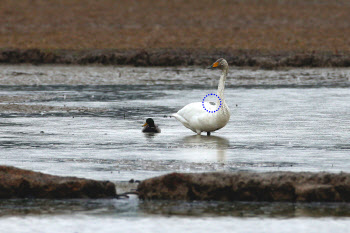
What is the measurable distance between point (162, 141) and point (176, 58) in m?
22.4

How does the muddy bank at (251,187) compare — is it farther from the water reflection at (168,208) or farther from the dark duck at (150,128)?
the dark duck at (150,128)

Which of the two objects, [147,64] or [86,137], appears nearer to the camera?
[86,137]

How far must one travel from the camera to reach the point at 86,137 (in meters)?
14.4

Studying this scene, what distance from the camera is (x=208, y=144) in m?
13.7

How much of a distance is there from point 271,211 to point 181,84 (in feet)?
62.7

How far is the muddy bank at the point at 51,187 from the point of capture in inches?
357

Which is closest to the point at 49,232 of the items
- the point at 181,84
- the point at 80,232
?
the point at 80,232

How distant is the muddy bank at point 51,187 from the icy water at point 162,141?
10cm

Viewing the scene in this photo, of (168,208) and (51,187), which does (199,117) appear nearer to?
(51,187)

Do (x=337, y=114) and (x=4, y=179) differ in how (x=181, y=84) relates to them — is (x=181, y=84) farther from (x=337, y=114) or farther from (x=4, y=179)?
(x=4, y=179)

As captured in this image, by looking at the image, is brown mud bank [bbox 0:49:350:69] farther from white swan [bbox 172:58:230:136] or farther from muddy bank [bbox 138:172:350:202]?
muddy bank [bbox 138:172:350:202]

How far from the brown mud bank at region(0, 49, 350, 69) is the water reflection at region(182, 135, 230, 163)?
66.0ft

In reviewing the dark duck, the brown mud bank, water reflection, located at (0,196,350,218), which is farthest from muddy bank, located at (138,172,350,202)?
the brown mud bank

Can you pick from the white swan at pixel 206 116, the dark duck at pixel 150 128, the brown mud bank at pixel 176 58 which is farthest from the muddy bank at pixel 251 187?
the brown mud bank at pixel 176 58
